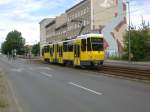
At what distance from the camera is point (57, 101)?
14.9 metres

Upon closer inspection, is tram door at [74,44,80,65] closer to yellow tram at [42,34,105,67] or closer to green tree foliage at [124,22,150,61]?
yellow tram at [42,34,105,67]

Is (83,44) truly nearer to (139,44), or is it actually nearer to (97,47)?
(97,47)

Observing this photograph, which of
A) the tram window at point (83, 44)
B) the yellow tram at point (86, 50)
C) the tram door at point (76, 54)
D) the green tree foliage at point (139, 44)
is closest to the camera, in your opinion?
the yellow tram at point (86, 50)

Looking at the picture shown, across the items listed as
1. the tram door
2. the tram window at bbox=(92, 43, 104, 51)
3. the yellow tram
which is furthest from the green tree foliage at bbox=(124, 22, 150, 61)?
the tram window at bbox=(92, 43, 104, 51)

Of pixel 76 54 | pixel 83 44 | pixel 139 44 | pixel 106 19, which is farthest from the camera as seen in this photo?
pixel 106 19

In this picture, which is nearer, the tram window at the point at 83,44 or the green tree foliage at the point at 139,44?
the tram window at the point at 83,44

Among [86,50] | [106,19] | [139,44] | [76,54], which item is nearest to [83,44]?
[86,50]

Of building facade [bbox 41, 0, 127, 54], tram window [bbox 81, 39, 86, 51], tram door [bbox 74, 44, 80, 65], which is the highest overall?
building facade [bbox 41, 0, 127, 54]

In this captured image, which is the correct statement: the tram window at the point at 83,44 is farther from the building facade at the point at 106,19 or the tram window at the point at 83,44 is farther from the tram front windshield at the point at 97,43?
the building facade at the point at 106,19

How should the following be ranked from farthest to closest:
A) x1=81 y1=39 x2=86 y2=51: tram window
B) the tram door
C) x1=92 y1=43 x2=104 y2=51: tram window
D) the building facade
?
the building facade → the tram door → x1=81 y1=39 x2=86 y2=51: tram window → x1=92 y1=43 x2=104 y2=51: tram window

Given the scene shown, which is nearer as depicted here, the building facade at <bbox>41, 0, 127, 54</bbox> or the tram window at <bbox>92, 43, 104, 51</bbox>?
the tram window at <bbox>92, 43, 104, 51</bbox>

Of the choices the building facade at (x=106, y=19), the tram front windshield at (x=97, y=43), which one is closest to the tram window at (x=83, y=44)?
the tram front windshield at (x=97, y=43)

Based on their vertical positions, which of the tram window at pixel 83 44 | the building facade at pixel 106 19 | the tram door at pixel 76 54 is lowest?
the tram door at pixel 76 54

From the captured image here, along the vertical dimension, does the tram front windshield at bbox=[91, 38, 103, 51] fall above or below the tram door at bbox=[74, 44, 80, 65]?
above
